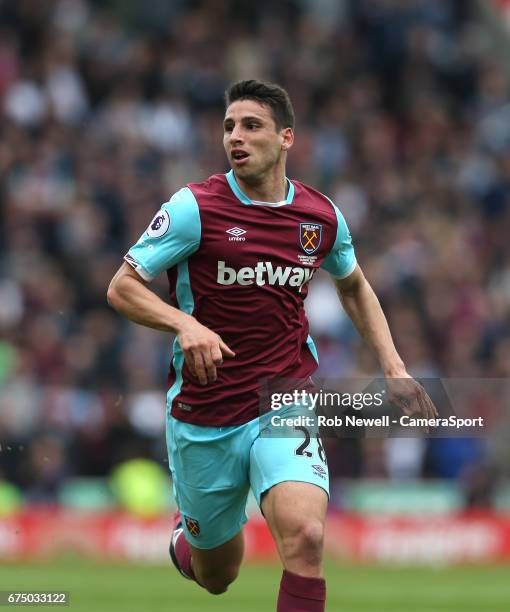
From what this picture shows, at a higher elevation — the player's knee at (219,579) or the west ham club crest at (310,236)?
the west ham club crest at (310,236)

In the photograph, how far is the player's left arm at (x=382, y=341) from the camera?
24.2 ft

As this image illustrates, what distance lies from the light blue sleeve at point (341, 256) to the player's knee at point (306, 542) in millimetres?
1505

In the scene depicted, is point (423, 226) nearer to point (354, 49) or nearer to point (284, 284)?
point (354, 49)

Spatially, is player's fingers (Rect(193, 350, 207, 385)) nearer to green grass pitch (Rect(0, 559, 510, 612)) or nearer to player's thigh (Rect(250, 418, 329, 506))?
player's thigh (Rect(250, 418, 329, 506))

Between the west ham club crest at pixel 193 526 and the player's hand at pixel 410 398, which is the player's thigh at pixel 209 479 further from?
the player's hand at pixel 410 398

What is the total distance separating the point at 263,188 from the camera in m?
7.45

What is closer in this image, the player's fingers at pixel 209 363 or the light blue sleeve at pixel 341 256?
the player's fingers at pixel 209 363

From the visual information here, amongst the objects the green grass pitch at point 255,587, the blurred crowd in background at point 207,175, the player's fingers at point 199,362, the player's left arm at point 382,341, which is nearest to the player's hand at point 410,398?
the player's left arm at point 382,341

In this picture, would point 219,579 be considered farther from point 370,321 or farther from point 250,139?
point 250,139

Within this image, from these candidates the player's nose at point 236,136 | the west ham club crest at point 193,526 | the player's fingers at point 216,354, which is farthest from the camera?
the west ham club crest at point 193,526

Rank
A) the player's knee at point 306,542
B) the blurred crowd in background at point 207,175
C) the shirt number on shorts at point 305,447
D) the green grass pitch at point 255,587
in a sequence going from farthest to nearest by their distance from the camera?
the blurred crowd in background at point 207,175, the green grass pitch at point 255,587, the shirt number on shorts at point 305,447, the player's knee at point 306,542

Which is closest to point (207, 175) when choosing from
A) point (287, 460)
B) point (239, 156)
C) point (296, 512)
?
point (239, 156)

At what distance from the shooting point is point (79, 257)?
661 inches

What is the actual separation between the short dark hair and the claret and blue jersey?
36cm
